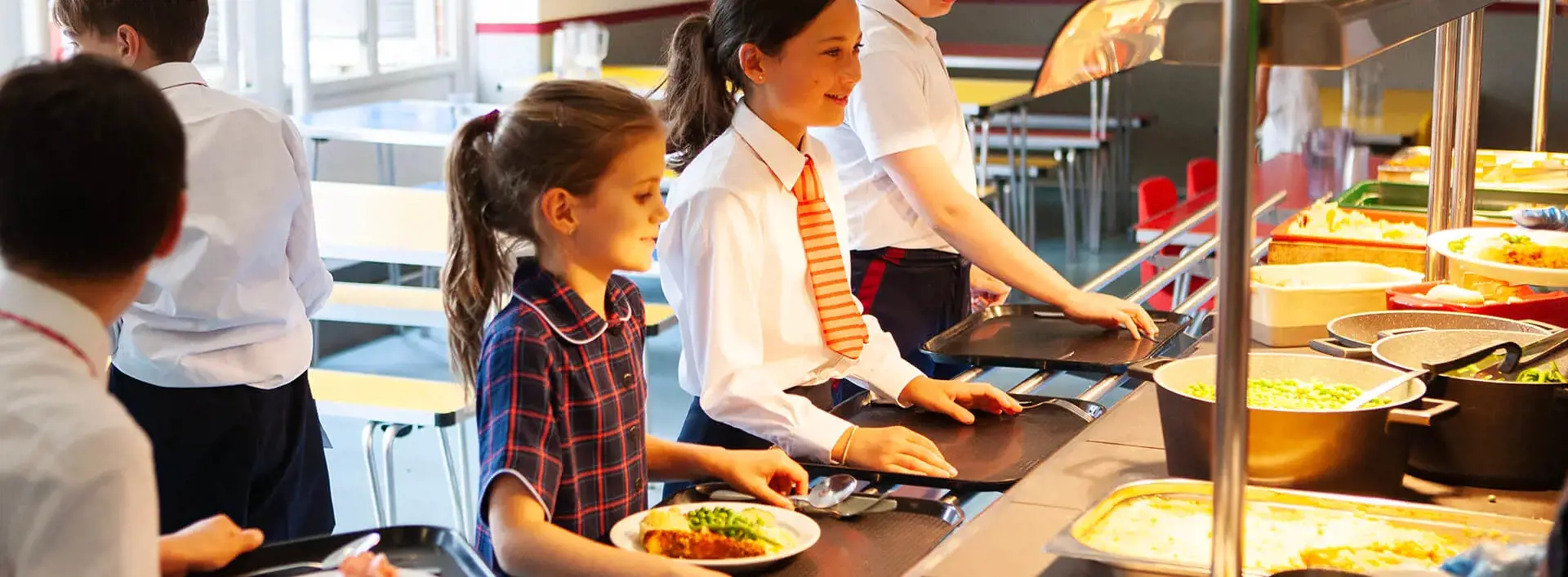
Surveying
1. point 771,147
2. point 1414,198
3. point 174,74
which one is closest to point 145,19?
point 174,74

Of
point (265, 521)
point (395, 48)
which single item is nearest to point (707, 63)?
point (265, 521)

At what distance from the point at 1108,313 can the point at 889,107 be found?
1.43ft

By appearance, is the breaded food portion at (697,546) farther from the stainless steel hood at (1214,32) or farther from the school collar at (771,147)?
the school collar at (771,147)

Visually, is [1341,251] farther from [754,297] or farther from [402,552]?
[402,552]

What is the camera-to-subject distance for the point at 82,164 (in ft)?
2.93

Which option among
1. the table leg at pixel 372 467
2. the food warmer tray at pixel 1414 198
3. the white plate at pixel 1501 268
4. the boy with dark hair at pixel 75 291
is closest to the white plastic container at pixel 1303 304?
the white plate at pixel 1501 268

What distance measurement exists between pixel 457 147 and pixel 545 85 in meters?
0.10

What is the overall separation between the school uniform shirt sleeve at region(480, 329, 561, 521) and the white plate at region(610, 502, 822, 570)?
0.22 ft

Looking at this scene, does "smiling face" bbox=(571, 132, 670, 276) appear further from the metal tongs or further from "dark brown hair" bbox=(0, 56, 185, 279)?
the metal tongs

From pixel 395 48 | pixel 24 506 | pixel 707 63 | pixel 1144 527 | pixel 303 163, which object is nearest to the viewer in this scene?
pixel 24 506

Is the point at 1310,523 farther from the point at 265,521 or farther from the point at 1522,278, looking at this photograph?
the point at 265,521

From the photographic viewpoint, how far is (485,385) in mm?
1353

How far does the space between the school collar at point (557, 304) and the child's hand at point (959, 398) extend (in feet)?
1.59

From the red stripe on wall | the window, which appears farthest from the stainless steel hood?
the red stripe on wall
